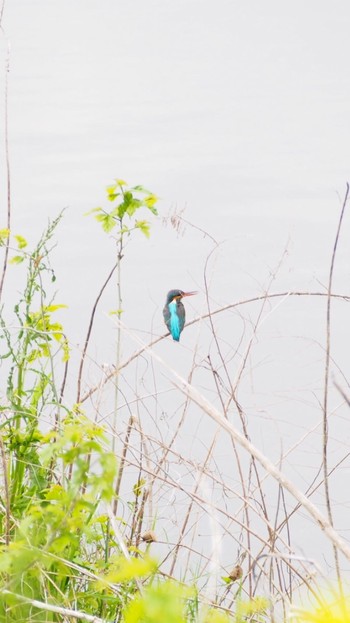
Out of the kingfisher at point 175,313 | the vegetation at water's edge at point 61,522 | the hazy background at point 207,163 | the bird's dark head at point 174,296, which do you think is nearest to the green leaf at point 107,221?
the vegetation at water's edge at point 61,522

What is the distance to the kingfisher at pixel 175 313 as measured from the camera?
128 inches

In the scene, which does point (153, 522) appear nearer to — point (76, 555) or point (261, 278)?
point (76, 555)

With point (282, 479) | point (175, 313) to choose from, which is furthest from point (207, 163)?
point (282, 479)

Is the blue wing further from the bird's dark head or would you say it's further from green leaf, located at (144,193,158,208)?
green leaf, located at (144,193,158,208)

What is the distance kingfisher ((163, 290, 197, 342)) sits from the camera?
3264 mm

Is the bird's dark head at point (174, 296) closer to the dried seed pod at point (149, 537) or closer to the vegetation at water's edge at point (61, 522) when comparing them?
the vegetation at water's edge at point (61, 522)

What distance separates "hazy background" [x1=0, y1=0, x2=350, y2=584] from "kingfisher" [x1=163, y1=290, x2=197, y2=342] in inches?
2.7

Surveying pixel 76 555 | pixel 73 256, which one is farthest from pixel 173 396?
pixel 76 555

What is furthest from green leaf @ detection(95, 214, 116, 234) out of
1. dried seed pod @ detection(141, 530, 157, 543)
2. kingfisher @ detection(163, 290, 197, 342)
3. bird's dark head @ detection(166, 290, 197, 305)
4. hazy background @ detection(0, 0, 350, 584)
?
bird's dark head @ detection(166, 290, 197, 305)

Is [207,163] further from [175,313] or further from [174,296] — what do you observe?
[175,313]

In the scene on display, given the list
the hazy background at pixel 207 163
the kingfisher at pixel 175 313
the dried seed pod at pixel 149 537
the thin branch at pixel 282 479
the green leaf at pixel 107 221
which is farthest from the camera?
the hazy background at pixel 207 163

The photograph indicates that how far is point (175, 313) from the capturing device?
3.33 m

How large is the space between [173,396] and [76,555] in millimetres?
1854

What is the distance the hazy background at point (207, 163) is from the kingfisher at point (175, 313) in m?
0.07
